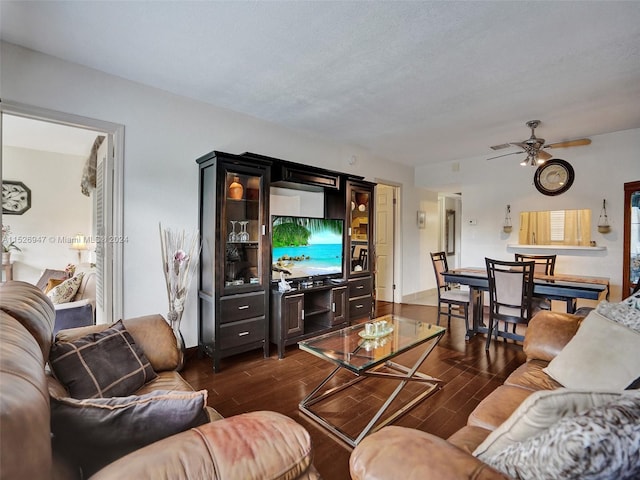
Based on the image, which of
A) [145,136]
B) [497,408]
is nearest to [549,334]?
[497,408]

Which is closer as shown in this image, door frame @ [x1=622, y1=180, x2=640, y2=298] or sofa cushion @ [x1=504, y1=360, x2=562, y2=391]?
sofa cushion @ [x1=504, y1=360, x2=562, y2=391]

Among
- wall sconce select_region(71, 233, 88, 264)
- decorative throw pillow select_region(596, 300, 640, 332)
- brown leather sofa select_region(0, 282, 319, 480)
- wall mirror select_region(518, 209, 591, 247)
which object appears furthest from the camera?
wall mirror select_region(518, 209, 591, 247)

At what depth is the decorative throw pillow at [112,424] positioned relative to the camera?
844 millimetres

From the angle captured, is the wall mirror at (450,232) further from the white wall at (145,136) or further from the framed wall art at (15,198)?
the framed wall art at (15,198)

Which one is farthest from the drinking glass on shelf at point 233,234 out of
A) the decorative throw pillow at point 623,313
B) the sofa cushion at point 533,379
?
the decorative throw pillow at point 623,313

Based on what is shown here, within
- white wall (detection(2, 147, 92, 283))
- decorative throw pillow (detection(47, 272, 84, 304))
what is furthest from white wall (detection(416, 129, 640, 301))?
white wall (detection(2, 147, 92, 283))

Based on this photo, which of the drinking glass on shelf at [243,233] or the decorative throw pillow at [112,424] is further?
the drinking glass on shelf at [243,233]

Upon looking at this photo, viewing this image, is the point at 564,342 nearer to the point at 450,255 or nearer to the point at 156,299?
the point at 156,299

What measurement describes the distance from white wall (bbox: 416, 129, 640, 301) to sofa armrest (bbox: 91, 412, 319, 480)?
5.19m

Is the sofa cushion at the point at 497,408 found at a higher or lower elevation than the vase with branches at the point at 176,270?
lower

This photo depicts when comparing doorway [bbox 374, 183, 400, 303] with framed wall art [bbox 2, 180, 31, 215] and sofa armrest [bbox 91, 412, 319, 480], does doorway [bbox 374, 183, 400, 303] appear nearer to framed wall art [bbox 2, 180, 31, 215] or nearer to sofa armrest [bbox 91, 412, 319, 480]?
sofa armrest [bbox 91, 412, 319, 480]

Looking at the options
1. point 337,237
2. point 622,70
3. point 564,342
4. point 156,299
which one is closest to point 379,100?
point 337,237

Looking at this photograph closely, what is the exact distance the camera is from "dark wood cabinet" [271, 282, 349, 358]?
3256 millimetres

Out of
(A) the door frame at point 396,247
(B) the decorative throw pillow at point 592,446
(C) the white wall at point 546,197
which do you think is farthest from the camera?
(A) the door frame at point 396,247
